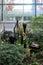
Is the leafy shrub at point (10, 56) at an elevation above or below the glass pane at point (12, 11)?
below

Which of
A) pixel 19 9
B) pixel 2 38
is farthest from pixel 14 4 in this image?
pixel 2 38

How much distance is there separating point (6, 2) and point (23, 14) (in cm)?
102

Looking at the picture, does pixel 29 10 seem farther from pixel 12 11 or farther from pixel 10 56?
pixel 10 56

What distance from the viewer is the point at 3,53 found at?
405cm

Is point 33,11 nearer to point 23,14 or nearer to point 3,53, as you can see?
point 23,14

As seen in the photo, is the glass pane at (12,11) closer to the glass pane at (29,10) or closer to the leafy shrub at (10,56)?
the glass pane at (29,10)

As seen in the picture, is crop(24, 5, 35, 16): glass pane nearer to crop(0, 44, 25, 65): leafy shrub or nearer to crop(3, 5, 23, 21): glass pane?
crop(3, 5, 23, 21): glass pane

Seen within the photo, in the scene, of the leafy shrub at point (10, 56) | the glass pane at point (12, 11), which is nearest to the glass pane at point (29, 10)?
the glass pane at point (12, 11)

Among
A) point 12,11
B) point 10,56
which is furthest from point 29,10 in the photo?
point 10,56

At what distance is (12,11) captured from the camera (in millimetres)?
11195

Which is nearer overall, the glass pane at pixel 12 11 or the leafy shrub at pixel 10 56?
the leafy shrub at pixel 10 56

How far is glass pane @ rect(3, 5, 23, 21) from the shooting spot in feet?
36.2

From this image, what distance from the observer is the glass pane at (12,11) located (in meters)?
11.0

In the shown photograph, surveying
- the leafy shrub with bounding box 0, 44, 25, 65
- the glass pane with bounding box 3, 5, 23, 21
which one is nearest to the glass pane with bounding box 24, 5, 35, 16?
the glass pane with bounding box 3, 5, 23, 21
